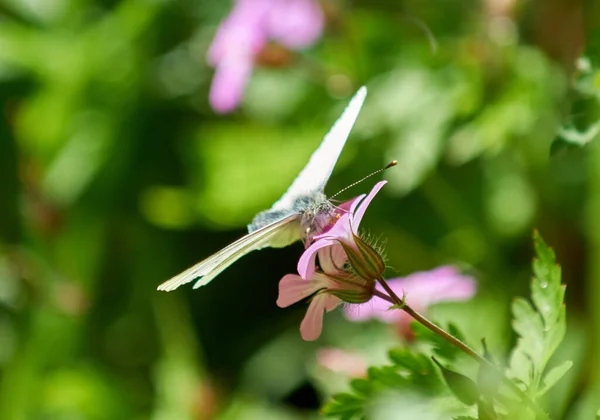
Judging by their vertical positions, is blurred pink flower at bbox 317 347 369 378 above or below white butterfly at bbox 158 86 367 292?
below

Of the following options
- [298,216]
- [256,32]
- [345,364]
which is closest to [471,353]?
[298,216]

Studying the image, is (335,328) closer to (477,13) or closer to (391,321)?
(391,321)

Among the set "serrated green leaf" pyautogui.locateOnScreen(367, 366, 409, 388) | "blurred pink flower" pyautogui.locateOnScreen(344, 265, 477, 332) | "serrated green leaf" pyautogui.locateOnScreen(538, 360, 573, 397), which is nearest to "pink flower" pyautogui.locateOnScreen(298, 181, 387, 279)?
"serrated green leaf" pyautogui.locateOnScreen(367, 366, 409, 388)

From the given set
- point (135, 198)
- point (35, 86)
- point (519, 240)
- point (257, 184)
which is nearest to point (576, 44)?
point (519, 240)

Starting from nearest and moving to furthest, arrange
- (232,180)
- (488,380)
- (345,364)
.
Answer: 1. (488,380)
2. (345,364)
3. (232,180)

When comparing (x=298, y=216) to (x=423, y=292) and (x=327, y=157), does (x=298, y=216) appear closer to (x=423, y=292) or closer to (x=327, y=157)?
(x=327, y=157)

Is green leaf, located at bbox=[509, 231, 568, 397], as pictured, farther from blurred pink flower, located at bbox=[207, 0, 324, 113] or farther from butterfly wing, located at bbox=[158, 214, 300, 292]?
blurred pink flower, located at bbox=[207, 0, 324, 113]
